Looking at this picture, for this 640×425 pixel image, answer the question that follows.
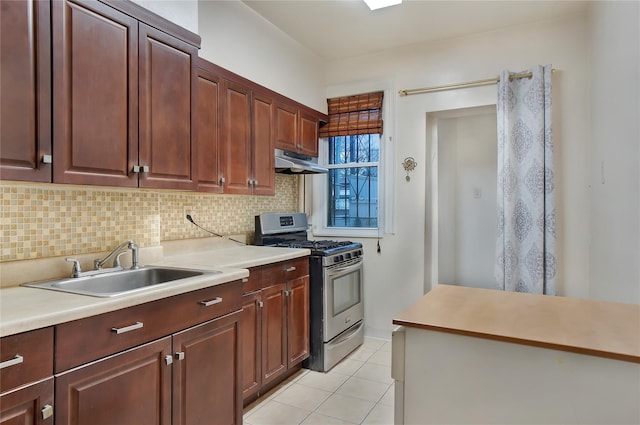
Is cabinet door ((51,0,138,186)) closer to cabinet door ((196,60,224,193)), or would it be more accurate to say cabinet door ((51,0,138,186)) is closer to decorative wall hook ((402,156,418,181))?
cabinet door ((196,60,224,193))

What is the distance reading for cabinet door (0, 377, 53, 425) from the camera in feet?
3.57

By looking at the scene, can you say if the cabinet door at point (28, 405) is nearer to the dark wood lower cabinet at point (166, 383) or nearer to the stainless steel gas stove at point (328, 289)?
the dark wood lower cabinet at point (166, 383)

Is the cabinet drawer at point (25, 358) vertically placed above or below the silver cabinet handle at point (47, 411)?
above

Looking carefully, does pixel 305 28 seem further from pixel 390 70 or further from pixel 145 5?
pixel 145 5

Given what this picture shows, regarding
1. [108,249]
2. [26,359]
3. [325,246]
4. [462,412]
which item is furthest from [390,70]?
[26,359]

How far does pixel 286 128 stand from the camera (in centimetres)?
321

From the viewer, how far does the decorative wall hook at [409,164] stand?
351cm

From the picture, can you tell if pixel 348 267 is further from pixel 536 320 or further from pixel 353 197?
pixel 536 320

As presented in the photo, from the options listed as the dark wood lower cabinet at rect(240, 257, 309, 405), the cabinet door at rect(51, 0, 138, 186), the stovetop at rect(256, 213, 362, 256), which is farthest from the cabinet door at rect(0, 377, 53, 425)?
the stovetop at rect(256, 213, 362, 256)

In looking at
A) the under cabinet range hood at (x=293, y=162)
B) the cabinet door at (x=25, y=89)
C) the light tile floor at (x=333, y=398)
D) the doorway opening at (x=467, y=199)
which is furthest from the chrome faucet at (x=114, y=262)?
the doorway opening at (x=467, y=199)

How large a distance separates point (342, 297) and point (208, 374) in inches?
61.6

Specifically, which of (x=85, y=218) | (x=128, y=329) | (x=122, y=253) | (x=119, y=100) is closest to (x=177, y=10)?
(x=119, y=100)

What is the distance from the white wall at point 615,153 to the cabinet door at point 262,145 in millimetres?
2270

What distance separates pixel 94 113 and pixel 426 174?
2.72 meters
